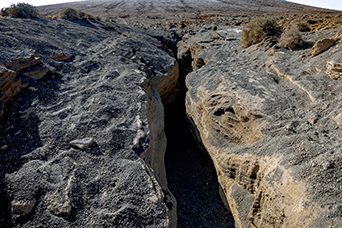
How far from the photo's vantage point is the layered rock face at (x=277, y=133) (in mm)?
A: 3363

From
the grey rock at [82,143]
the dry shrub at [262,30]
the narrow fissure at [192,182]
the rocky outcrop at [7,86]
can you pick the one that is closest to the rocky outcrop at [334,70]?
the dry shrub at [262,30]

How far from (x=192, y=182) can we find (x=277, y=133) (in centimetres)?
369

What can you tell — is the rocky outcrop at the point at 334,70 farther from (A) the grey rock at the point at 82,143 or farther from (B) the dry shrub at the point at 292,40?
(A) the grey rock at the point at 82,143

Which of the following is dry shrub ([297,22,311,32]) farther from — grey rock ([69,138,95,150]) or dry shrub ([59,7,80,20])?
dry shrub ([59,7,80,20])

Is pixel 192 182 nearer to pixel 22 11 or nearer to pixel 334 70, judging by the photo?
pixel 334 70

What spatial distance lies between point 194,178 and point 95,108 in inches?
177

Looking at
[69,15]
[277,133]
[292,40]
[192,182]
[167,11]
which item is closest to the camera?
[277,133]

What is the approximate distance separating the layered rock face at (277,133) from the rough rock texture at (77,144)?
6.38 ft

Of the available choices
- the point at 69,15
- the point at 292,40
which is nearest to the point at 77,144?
the point at 292,40

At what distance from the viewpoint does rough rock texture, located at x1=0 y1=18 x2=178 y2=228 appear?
3174mm

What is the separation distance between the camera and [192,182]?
6.97 m

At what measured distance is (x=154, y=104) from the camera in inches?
278

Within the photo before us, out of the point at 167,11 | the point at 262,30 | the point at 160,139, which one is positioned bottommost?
the point at 160,139

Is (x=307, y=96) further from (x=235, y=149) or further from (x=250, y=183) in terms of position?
(x=250, y=183)
